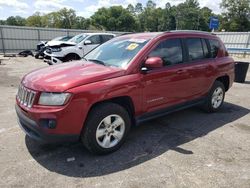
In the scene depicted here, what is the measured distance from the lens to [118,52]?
14.1 feet

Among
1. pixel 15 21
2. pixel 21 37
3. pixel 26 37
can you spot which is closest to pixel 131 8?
pixel 15 21

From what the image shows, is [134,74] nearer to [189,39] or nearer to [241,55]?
[189,39]

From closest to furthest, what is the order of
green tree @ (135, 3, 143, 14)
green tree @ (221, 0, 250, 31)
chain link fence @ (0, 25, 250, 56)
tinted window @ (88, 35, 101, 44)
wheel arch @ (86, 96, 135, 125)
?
wheel arch @ (86, 96, 135, 125), tinted window @ (88, 35, 101, 44), chain link fence @ (0, 25, 250, 56), green tree @ (221, 0, 250, 31), green tree @ (135, 3, 143, 14)

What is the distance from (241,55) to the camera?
75.2 feet

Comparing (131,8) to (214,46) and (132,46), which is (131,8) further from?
(132,46)

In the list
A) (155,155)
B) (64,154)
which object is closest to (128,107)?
(155,155)

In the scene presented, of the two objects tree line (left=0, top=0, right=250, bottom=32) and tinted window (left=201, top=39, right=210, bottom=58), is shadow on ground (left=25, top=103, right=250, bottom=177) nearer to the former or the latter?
tinted window (left=201, top=39, right=210, bottom=58)

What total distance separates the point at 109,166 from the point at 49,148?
3.66ft

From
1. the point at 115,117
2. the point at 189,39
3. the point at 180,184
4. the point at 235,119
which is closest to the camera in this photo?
the point at 180,184

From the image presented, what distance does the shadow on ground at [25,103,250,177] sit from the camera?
3.37m

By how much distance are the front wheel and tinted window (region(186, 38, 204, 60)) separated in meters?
0.89

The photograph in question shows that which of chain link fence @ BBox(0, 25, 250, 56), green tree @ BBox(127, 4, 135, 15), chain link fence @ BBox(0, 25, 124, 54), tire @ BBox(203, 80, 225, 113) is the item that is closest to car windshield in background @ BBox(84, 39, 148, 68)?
tire @ BBox(203, 80, 225, 113)

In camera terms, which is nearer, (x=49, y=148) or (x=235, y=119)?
(x=49, y=148)

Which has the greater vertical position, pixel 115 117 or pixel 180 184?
pixel 115 117
